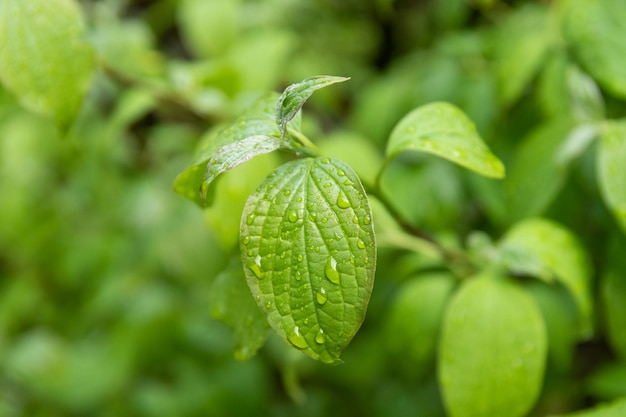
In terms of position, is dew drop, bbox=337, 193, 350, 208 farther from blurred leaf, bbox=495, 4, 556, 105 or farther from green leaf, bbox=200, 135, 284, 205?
blurred leaf, bbox=495, 4, 556, 105

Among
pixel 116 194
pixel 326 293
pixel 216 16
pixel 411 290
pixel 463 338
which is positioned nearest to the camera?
pixel 326 293

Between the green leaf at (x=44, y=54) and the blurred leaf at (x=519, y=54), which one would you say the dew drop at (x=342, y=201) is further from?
the blurred leaf at (x=519, y=54)

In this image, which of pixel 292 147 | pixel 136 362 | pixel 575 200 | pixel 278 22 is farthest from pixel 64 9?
pixel 278 22

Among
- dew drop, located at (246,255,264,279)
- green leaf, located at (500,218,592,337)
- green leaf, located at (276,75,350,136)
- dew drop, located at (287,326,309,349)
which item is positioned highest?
green leaf, located at (276,75,350,136)

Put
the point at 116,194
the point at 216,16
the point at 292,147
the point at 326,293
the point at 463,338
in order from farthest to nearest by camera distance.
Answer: the point at 116,194 → the point at 216,16 → the point at 463,338 → the point at 292,147 → the point at 326,293

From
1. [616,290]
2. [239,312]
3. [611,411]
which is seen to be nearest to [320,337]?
[239,312]

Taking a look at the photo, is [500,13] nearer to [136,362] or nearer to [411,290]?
[411,290]

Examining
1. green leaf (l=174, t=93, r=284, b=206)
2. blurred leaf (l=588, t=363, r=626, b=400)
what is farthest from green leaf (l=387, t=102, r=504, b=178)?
blurred leaf (l=588, t=363, r=626, b=400)
